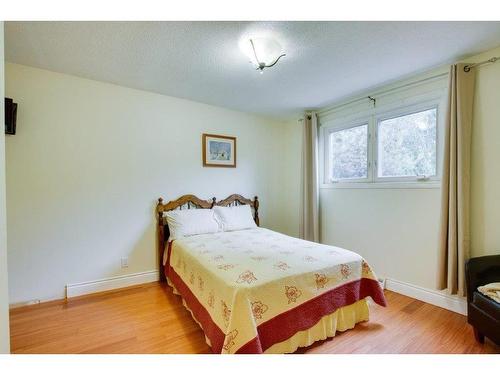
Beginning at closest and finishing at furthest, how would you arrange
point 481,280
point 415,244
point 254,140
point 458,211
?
point 481,280, point 458,211, point 415,244, point 254,140

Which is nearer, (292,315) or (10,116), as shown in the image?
(292,315)

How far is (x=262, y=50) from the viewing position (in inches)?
68.8

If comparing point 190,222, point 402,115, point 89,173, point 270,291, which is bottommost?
point 270,291

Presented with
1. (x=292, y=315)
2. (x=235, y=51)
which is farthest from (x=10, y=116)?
(x=292, y=315)

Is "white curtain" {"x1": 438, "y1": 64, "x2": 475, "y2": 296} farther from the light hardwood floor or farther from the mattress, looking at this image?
the mattress

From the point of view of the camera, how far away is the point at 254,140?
3.61 meters

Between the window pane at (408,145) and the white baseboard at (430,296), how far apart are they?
1.12m

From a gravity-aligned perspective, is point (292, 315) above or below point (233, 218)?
below

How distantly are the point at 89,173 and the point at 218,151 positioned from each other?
1525 millimetres

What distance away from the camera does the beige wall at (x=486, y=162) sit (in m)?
1.86

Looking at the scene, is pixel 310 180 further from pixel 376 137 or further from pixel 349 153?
pixel 376 137

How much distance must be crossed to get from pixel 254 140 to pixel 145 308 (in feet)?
8.42
